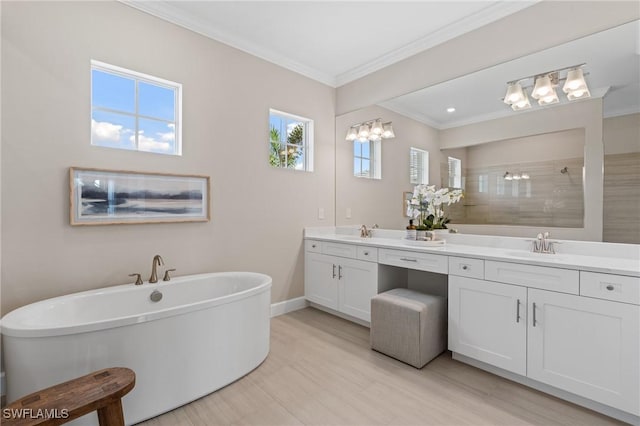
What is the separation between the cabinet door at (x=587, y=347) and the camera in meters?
1.57

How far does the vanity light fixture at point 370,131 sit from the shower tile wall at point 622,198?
183 centimetres

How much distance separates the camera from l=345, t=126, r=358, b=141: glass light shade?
145 inches

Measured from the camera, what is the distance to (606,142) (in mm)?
2025

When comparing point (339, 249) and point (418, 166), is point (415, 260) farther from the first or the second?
point (418, 166)

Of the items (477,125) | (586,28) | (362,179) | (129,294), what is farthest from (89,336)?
(586,28)

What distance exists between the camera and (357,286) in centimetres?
296

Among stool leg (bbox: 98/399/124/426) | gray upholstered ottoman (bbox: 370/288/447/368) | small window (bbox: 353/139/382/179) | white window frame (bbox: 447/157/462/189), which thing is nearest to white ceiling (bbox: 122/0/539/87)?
small window (bbox: 353/139/382/179)

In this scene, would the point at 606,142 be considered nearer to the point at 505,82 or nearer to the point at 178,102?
the point at 505,82

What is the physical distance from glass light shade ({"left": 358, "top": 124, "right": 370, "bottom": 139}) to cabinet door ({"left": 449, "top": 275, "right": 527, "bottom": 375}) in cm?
199

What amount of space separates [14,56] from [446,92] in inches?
130

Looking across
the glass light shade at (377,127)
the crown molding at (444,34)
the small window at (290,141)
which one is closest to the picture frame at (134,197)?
the small window at (290,141)

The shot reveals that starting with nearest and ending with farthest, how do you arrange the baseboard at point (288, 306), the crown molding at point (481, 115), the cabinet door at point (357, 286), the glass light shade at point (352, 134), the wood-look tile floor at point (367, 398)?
the wood-look tile floor at point (367, 398) < the crown molding at point (481, 115) < the cabinet door at point (357, 286) < the baseboard at point (288, 306) < the glass light shade at point (352, 134)

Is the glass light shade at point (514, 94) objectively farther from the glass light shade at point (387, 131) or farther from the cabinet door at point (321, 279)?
the cabinet door at point (321, 279)

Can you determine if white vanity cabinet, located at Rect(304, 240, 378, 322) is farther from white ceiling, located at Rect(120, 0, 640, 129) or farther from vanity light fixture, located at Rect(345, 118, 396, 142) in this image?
white ceiling, located at Rect(120, 0, 640, 129)
